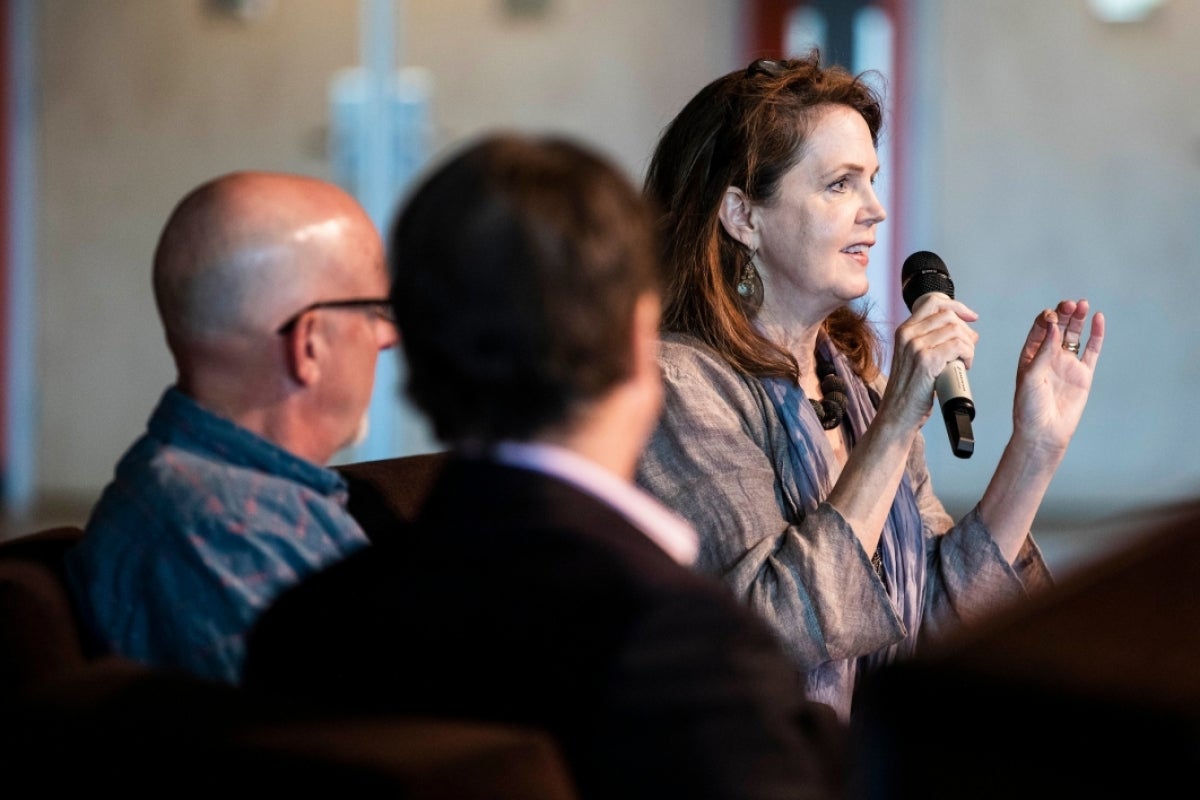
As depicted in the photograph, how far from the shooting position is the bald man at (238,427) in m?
1.21

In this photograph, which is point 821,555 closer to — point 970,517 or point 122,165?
point 970,517

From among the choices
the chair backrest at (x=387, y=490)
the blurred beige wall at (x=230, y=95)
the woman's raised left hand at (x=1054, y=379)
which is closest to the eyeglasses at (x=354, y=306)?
the chair backrest at (x=387, y=490)

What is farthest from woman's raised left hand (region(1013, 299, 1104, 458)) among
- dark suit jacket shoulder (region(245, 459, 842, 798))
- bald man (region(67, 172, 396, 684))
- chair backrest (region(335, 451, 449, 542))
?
dark suit jacket shoulder (region(245, 459, 842, 798))

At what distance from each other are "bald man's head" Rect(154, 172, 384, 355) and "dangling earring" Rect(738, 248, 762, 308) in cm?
66

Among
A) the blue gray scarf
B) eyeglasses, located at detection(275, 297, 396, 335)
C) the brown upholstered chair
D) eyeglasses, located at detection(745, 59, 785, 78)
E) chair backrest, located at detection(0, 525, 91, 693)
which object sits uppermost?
eyeglasses, located at detection(745, 59, 785, 78)

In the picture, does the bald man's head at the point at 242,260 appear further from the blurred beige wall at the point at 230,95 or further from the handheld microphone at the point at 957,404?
the blurred beige wall at the point at 230,95

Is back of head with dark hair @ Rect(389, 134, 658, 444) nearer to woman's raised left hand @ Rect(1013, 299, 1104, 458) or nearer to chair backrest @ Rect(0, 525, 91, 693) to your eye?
chair backrest @ Rect(0, 525, 91, 693)

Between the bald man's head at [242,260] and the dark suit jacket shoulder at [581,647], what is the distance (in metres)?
0.46

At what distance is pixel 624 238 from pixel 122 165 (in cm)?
497

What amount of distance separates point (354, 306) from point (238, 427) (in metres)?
0.16

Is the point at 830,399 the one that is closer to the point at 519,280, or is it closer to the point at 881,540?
the point at 881,540

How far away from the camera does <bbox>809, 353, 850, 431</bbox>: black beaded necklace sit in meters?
1.92

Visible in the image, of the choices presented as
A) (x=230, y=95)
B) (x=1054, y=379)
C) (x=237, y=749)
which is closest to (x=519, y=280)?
(x=237, y=749)

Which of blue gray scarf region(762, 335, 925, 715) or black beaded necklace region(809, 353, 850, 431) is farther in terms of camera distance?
black beaded necklace region(809, 353, 850, 431)
